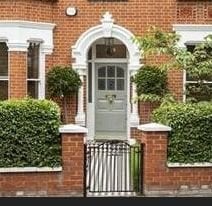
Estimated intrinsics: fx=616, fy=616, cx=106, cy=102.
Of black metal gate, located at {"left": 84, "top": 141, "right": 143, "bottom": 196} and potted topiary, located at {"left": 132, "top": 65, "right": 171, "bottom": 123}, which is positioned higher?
potted topiary, located at {"left": 132, "top": 65, "right": 171, "bottom": 123}

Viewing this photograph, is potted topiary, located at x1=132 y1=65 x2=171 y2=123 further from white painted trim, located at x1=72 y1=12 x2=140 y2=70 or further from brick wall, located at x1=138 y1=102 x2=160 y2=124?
white painted trim, located at x1=72 y1=12 x2=140 y2=70

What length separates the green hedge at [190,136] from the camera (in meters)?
11.1

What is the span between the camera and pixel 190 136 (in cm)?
1115

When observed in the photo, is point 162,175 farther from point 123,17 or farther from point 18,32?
point 123,17

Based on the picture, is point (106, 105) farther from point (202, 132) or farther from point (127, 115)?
point (202, 132)

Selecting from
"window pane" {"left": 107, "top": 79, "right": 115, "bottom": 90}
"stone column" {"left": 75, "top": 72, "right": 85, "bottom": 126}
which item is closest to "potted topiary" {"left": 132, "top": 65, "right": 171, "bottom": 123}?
"window pane" {"left": 107, "top": 79, "right": 115, "bottom": 90}

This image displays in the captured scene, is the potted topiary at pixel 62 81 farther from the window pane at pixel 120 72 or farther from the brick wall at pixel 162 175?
the brick wall at pixel 162 175

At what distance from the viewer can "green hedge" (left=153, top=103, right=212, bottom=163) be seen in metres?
11.1

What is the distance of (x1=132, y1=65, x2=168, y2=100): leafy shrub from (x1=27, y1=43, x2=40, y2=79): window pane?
2.69 metres

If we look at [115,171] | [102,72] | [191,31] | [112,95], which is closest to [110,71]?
[102,72]

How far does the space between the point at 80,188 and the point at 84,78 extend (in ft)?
22.4

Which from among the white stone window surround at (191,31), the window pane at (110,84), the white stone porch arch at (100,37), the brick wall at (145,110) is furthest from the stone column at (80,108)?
the white stone window surround at (191,31)

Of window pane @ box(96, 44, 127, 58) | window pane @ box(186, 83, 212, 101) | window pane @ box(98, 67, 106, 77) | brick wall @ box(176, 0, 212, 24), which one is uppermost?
brick wall @ box(176, 0, 212, 24)

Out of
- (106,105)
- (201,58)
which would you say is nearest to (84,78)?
(106,105)
